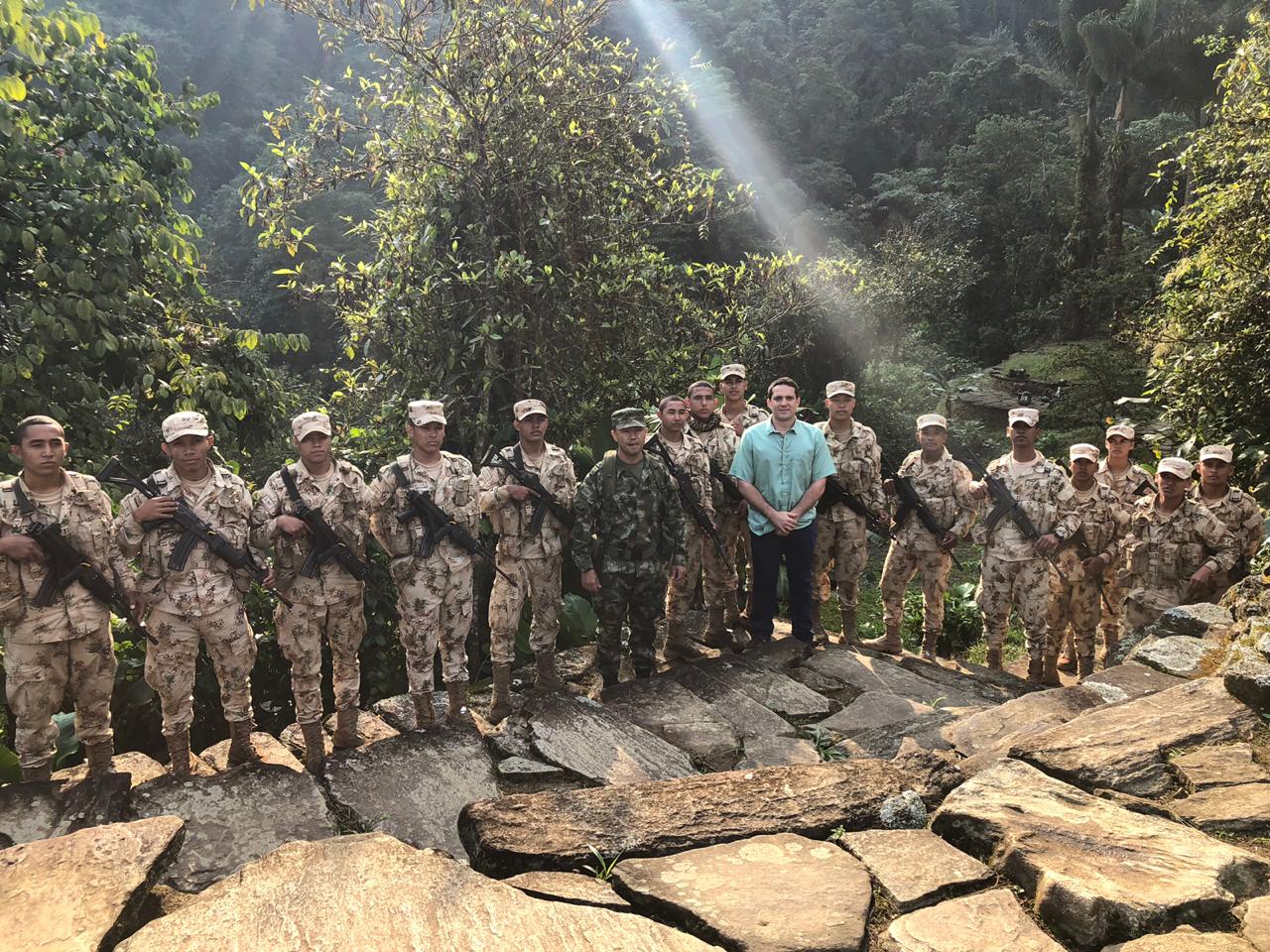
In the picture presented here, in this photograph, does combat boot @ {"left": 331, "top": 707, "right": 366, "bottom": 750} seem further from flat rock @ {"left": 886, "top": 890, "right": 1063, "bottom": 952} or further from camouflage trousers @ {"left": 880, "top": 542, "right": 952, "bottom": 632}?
camouflage trousers @ {"left": 880, "top": 542, "right": 952, "bottom": 632}

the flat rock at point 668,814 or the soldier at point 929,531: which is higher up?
the soldier at point 929,531

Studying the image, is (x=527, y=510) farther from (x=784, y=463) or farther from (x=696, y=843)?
(x=696, y=843)

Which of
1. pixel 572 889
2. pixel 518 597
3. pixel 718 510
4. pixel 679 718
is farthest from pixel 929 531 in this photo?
pixel 572 889

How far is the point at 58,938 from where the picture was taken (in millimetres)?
2342

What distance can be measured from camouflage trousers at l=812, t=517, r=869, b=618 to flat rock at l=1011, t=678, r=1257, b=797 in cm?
308

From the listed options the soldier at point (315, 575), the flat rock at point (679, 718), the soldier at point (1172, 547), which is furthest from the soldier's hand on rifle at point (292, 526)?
the soldier at point (1172, 547)

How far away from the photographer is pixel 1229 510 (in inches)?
245

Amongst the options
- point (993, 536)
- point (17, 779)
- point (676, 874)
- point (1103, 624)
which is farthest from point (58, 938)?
point (1103, 624)

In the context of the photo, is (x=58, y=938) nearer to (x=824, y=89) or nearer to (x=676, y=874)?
(x=676, y=874)

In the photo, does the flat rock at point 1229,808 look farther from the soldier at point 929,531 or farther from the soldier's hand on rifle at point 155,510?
the soldier's hand on rifle at point 155,510

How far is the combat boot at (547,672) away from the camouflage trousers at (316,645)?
1263 mm

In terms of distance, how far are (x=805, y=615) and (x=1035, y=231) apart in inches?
1025

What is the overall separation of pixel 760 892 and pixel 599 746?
213 centimetres

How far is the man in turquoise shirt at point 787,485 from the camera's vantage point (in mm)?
6023
